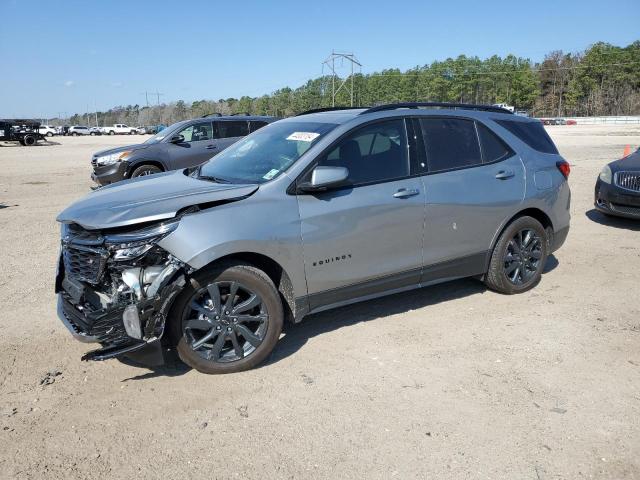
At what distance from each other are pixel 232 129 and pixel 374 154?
8.90 meters

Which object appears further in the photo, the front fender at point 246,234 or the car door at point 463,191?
the car door at point 463,191

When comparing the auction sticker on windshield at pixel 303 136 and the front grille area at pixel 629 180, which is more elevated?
the auction sticker on windshield at pixel 303 136

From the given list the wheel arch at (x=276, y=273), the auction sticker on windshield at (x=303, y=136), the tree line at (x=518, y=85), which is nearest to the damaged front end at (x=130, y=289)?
the wheel arch at (x=276, y=273)

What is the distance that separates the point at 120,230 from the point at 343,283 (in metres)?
1.72

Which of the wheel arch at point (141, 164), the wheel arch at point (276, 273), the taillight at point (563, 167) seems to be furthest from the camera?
the wheel arch at point (141, 164)

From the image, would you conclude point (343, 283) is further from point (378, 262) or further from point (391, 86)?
point (391, 86)

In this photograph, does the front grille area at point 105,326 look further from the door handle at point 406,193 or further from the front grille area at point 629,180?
the front grille area at point 629,180

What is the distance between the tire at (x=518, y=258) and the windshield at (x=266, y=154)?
85.5 inches

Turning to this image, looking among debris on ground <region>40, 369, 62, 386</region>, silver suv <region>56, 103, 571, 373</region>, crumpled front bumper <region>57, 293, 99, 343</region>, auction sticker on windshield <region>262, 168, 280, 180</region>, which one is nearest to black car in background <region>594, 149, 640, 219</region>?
silver suv <region>56, 103, 571, 373</region>

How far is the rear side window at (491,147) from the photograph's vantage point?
201 inches

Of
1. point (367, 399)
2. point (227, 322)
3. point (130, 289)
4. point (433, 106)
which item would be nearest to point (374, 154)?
point (433, 106)

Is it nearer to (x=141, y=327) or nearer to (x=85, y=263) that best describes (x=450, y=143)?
(x=141, y=327)

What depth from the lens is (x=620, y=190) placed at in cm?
839

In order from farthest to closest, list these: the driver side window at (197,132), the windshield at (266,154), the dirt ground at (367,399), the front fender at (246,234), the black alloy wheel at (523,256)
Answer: the driver side window at (197,132), the black alloy wheel at (523,256), the windshield at (266,154), the front fender at (246,234), the dirt ground at (367,399)
